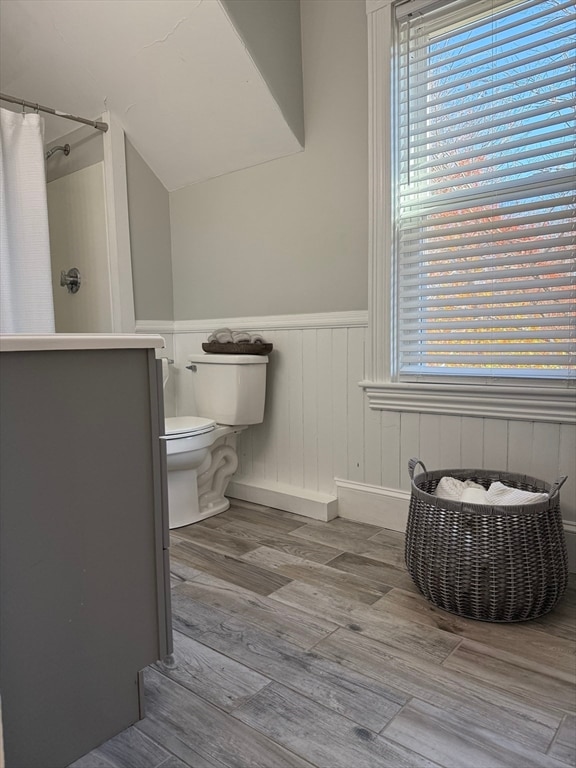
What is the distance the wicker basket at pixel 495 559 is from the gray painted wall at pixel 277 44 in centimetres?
168

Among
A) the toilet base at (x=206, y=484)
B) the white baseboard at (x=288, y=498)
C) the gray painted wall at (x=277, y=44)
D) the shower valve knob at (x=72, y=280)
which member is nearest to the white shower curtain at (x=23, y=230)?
the shower valve knob at (x=72, y=280)

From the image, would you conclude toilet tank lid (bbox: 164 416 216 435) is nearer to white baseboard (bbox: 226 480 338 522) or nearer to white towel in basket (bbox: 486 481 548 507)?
white baseboard (bbox: 226 480 338 522)

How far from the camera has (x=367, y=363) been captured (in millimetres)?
2156

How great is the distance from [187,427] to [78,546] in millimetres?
1182

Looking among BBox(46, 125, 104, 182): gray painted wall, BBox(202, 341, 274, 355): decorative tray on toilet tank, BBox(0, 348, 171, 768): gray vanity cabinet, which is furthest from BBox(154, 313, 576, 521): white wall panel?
BBox(0, 348, 171, 768): gray vanity cabinet

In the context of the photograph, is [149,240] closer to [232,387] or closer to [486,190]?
[232,387]

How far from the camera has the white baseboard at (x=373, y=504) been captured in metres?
2.12

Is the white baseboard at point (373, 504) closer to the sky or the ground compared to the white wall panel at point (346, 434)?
closer to the ground

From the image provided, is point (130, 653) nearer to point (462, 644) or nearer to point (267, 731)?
point (267, 731)

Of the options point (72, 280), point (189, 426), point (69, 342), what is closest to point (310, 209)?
point (189, 426)

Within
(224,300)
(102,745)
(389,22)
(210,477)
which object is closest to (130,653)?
(102,745)

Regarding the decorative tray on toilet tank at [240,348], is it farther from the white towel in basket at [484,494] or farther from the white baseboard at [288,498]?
the white towel in basket at [484,494]

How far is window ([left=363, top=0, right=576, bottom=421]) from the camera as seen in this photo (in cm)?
169

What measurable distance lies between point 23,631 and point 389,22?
219cm
